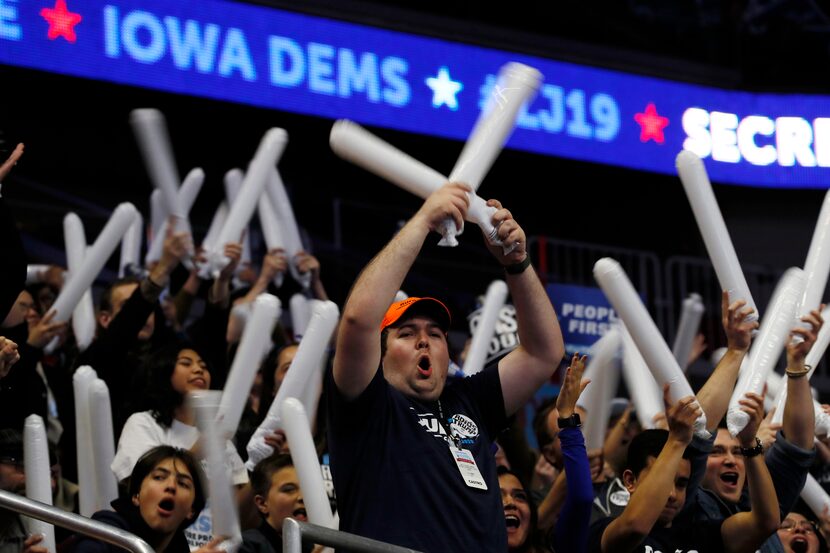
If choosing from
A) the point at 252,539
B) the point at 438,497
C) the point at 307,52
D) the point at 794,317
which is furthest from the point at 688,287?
the point at 438,497

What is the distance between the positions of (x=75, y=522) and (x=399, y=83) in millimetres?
8288

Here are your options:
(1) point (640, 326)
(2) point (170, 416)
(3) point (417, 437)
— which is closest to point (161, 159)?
(2) point (170, 416)

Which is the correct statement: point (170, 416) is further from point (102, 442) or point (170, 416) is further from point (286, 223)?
point (286, 223)

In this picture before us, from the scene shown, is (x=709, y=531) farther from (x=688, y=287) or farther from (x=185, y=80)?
(x=688, y=287)

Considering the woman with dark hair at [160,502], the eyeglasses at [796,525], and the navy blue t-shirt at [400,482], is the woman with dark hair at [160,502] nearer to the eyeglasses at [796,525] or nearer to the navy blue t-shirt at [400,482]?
the navy blue t-shirt at [400,482]

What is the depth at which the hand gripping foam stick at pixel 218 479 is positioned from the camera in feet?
11.7

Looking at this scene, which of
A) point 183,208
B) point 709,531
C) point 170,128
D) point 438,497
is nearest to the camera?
point 438,497

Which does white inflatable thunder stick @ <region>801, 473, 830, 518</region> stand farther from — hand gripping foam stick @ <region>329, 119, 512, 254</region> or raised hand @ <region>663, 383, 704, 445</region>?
hand gripping foam stick @ <region>329, 119, 512, 254</region>

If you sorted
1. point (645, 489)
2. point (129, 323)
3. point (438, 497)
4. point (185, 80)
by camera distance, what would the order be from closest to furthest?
point (438, 497) → point (645, 489) → point (129, 323) → point (185, 80)

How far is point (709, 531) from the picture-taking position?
4469 mm

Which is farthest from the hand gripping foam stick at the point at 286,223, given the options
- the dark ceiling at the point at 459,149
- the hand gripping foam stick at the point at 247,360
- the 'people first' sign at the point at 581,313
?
the dark ceiling at the point at 459,149

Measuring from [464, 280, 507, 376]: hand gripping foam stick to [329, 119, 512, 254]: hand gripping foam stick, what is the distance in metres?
2.04

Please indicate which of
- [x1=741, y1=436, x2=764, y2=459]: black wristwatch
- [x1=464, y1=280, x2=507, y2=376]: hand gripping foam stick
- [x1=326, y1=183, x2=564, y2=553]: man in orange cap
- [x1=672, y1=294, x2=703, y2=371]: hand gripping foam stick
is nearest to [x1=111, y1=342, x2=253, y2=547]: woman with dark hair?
[x1=464, y1=280, x2=507, y2=376]: hand gripping foam stick

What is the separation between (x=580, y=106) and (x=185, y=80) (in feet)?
11.4
